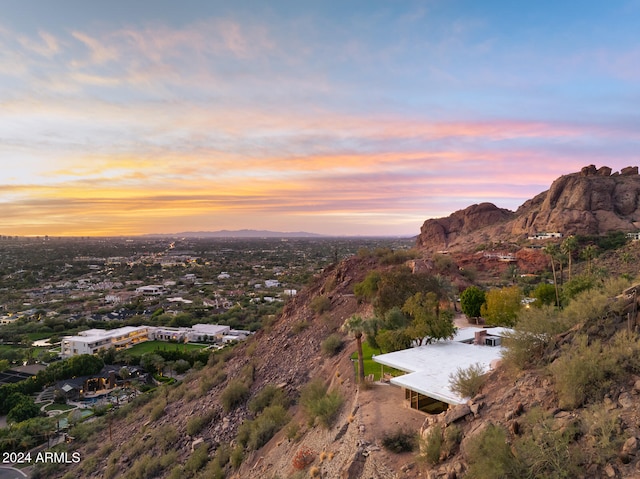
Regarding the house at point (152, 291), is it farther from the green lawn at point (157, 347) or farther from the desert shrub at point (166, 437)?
the desert shrub at point (166, 437)

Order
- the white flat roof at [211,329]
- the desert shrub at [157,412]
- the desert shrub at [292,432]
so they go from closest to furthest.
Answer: the desert shrub at [292,432] → the desert shrub at [157,412] → the white flat roof at [211,329]

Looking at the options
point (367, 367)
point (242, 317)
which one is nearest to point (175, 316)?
point (242, 317)

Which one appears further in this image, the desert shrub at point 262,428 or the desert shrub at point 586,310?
the desert shrub at point 262,428

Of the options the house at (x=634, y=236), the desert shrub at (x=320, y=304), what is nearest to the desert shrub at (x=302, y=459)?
the desert shrub at (x=320, y=304)

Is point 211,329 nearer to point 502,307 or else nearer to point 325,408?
point 502,307

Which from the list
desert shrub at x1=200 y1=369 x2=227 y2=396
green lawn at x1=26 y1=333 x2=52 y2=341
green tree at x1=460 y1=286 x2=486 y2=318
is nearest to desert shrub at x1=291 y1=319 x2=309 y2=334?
desert shrub at x1=200 y1=369 x2=227 y2=396

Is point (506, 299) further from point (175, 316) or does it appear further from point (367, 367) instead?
point (175, 316)

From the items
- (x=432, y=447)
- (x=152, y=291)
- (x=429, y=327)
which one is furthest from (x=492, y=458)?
(x=152, y=291)
